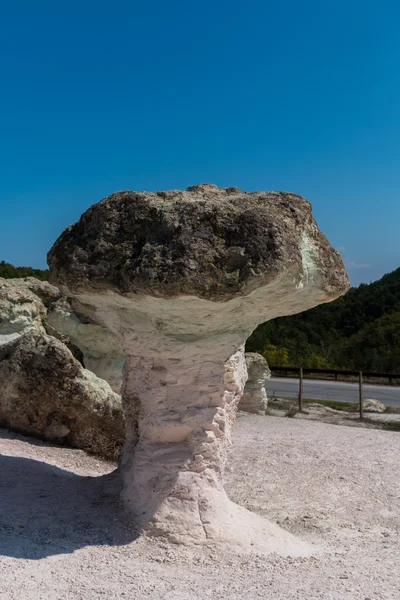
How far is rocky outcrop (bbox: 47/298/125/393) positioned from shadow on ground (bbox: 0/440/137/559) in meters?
4.21

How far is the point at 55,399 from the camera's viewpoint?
21.8ft

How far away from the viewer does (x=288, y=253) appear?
3.78 metres

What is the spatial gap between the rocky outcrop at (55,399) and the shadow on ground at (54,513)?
3.73 ft

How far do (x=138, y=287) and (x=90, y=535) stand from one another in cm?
186

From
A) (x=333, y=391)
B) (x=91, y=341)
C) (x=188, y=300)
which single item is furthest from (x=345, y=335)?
(x=188, y=300)

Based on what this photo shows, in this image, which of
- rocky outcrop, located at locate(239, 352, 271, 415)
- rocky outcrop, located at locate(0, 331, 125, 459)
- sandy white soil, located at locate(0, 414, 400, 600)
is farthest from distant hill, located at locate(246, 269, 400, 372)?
rocky outcrop, located at locate(0, 331, 125, 459)

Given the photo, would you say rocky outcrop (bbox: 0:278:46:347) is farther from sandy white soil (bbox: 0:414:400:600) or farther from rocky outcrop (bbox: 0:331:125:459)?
sandy white soil (bbox: 0:414:400:600)

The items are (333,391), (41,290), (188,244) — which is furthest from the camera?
(333,391)

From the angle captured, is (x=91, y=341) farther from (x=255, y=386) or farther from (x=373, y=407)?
(x=373, y=407)

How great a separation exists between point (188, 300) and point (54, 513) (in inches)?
81.0

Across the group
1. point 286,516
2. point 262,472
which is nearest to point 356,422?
point 262,472

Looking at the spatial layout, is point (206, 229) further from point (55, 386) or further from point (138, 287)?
point (55, 386)

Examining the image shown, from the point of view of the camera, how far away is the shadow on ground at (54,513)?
391 cm

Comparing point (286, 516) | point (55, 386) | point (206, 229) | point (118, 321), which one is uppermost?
point (206, 229)
